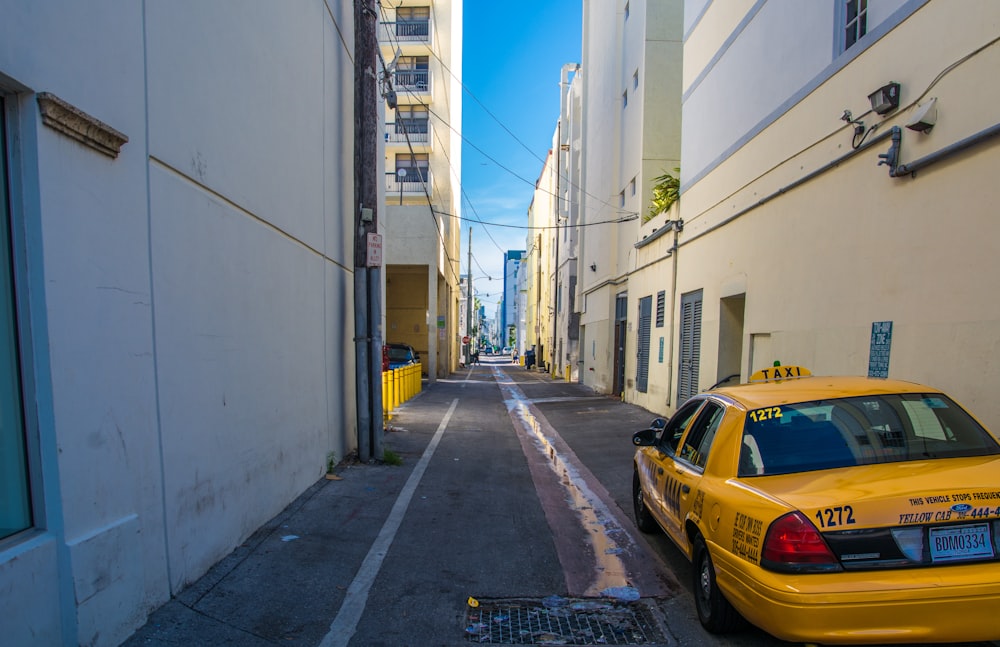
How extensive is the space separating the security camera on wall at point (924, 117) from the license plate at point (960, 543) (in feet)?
14.8

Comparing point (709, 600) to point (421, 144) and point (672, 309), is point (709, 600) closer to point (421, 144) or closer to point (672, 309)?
point (672, 309)

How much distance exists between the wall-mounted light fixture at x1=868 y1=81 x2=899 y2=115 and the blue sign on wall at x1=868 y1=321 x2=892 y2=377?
2300 mm

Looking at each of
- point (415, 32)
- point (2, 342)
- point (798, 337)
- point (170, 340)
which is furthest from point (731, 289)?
point (415, 32)

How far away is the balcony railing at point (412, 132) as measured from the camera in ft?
103

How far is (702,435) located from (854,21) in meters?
6.27

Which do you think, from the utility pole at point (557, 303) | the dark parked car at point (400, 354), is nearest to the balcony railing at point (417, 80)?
the utility pole at point (557, 303)

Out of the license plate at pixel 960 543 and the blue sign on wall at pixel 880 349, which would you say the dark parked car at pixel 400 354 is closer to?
the blue sign on wall at pixel 880 349

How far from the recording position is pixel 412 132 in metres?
32.1

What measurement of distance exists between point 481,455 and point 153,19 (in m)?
7.54

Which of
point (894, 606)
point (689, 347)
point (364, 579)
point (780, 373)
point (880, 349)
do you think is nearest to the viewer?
point (894, 606)

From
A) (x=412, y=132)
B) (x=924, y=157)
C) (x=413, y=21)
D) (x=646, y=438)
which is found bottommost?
(x=646, y=438)

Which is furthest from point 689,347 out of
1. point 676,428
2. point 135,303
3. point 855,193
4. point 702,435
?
point 135,303

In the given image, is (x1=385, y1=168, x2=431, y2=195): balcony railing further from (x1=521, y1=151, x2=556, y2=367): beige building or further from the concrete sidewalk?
the concrete sidewalk

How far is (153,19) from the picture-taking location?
3.69 metres
